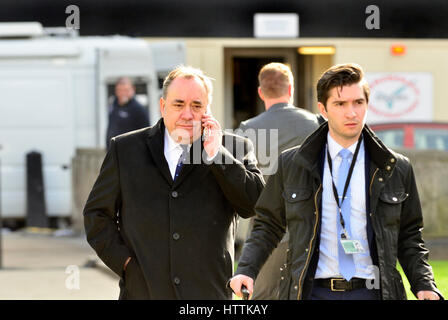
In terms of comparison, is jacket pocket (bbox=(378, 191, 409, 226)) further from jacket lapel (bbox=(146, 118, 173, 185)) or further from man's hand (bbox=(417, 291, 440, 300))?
jacket lapel (bbox=(146, 118, 173, 185))

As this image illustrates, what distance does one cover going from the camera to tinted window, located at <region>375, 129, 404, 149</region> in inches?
478

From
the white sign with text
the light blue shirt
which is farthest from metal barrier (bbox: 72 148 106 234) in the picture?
the light blue shirt

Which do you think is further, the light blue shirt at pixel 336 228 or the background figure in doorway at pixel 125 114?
the background figure in doorway at pixel 125 114

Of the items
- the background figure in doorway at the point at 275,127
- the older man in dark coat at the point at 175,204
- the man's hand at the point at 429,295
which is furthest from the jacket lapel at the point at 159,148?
the background figure in doorway at the point at 275,127

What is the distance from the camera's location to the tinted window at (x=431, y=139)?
12.3 m

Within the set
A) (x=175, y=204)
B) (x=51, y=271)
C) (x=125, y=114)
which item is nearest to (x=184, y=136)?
(x=175, y=204)

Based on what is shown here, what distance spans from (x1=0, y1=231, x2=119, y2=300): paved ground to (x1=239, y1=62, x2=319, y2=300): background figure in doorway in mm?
2740

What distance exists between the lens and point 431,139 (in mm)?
12320

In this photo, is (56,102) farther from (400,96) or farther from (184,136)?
(184,136)

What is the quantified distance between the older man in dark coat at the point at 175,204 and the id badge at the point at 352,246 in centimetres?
64

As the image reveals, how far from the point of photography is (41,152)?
13719mm

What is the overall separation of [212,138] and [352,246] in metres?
0.82

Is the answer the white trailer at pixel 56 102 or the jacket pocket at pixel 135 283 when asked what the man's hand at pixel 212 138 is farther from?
the white trailer at pixel 56 102

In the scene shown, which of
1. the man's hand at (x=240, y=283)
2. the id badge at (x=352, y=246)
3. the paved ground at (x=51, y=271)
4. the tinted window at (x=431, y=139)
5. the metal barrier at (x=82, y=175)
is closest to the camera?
the id badge at (x=352, y=246)
